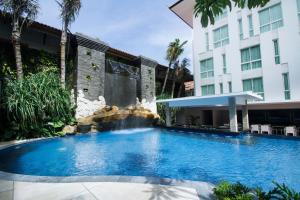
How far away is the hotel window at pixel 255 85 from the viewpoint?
19297 mm

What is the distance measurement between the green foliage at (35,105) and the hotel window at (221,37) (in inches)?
697

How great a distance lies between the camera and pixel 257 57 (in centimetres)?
1953

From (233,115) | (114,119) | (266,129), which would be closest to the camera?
(233,115)

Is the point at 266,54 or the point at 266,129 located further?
the point at 266,54

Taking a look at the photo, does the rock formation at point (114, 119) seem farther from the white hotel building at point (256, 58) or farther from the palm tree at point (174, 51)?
the white hotel building at point (256, 58)

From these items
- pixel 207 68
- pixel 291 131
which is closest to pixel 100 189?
pixel 291 131

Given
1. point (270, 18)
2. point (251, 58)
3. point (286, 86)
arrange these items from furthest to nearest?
point (251, 58), point (270, 18), point (286, 86)

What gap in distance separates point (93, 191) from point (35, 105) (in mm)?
11242

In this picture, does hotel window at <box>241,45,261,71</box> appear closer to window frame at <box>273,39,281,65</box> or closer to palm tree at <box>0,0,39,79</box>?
window frame at <box>273,39,281,65</box>

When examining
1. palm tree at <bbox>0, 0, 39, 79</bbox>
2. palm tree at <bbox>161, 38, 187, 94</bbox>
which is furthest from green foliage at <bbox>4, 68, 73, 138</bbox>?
palm tree at <bbox>161, 38, 187, 94</bbox>

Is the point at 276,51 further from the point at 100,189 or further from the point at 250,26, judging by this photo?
the point at 100,189

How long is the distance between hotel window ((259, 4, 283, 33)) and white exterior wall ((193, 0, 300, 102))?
359mm

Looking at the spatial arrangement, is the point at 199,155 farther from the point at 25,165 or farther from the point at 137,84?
the point at 137,84

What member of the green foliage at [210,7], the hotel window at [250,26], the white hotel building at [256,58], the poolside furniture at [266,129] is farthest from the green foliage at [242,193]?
the hotel window at [250,26]
